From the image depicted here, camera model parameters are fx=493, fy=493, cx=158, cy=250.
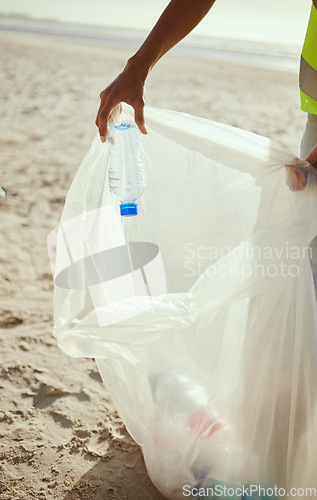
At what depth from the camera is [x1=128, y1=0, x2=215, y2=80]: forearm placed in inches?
43.5

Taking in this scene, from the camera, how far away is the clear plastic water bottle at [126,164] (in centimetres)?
134

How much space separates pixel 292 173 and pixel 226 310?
1.21 feet

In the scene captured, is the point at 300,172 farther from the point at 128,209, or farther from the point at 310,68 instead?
the point at 128,209

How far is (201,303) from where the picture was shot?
1.11 meters

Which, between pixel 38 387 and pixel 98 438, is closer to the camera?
pixel 98 438

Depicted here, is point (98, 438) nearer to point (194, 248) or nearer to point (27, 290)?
point (194, 248)

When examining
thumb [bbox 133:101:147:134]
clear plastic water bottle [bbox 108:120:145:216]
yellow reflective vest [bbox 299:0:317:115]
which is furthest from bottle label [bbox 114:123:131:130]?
Answer: yellow reflective vest [bbox 299:0:317:115]

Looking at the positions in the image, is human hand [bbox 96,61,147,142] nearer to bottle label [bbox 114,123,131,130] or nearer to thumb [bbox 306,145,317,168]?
bottle label [bbox 114,123,131,130]

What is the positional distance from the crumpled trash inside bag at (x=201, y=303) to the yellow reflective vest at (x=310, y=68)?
0.13 metres

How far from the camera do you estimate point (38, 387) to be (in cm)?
162

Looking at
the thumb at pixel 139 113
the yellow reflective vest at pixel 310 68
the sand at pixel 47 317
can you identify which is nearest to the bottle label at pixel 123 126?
the thumb at pixel 139 113

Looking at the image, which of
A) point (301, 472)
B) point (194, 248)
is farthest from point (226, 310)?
point (301, 472)

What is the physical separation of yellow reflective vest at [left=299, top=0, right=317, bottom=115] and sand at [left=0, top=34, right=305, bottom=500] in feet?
3.48

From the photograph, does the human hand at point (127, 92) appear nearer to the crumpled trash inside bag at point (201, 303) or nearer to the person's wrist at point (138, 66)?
the person's wrist at point (138, 66)
